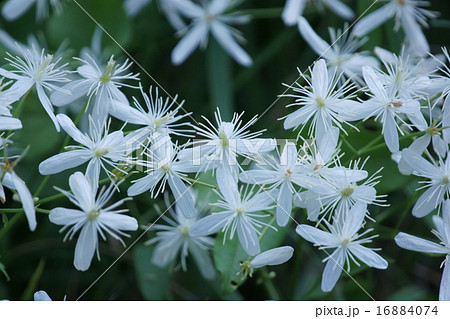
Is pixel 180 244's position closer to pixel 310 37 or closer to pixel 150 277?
pixel 150 277

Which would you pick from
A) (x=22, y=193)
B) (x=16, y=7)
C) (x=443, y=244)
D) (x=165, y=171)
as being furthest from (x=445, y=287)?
(x=16, y=7)

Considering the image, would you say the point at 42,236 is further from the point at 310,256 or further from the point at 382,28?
the point at 382,28

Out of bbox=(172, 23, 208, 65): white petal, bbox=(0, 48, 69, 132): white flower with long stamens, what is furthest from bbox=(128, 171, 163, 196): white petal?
bbox=(172, 23, 208, 65): white petal

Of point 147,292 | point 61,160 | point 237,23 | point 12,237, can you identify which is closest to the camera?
point 61,160

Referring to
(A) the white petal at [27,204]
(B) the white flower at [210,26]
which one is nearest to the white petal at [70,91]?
(A) the white petal at [27,204]

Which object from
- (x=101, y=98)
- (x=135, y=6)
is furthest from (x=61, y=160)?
(x=135, y=6)

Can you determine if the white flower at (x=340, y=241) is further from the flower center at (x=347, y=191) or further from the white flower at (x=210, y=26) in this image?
the white flower at (x=210, y=26)
